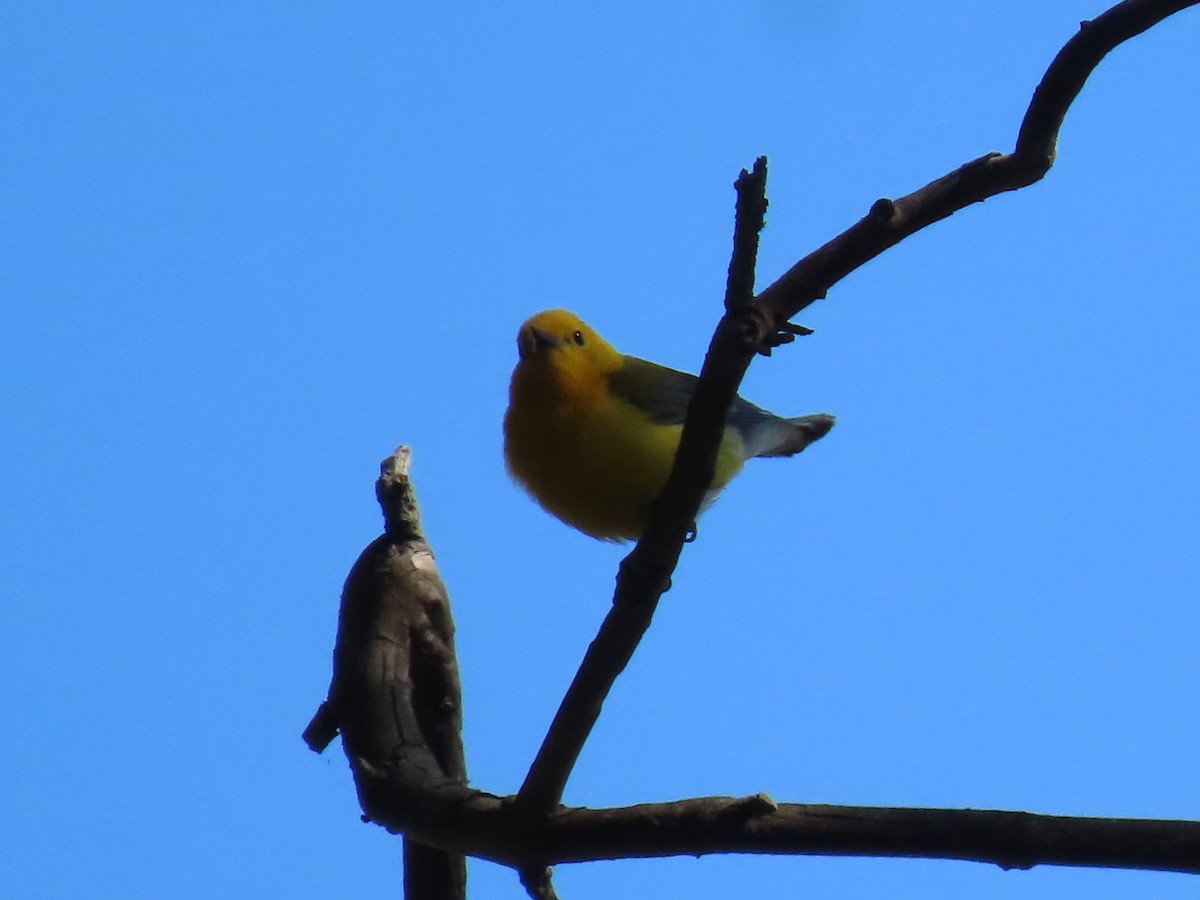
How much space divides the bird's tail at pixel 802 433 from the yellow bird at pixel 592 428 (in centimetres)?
86

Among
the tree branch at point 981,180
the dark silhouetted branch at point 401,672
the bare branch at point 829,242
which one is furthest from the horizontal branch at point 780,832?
the tree branch at point 981,180

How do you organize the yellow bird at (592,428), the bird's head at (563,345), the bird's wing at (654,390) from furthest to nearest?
the bird's head at (563,345) < the bird's wing at (654,390) < the yellow bird at (592,428)

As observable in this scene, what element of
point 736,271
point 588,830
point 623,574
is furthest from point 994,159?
point 588,830

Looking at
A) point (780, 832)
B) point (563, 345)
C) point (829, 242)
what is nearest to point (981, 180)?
point (829, 242)

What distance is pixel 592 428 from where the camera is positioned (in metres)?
5.98

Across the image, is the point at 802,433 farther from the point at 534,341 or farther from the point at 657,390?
the point at 534,341

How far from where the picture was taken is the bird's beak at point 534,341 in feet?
21.7

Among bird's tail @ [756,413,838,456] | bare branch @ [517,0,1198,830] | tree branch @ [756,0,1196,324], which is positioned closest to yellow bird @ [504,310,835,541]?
bird's tail @ [756,413,838,456]

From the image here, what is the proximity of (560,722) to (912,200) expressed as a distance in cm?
167

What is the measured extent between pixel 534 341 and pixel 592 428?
2.83 ft

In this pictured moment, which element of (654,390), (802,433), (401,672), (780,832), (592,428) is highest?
(802,433)

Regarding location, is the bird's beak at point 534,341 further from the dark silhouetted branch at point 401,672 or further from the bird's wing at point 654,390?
the dark silhouetted branch at point 401,672

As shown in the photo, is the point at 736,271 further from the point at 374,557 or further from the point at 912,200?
the point at 374,557

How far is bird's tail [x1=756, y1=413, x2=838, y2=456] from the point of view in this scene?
7875 mm
